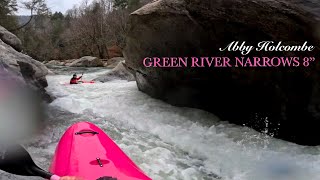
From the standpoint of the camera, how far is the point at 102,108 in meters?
6.57

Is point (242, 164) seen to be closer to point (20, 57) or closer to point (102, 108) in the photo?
point (102, 108)

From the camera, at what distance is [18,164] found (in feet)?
9.43

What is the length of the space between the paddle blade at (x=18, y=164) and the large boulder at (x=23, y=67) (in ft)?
8.16

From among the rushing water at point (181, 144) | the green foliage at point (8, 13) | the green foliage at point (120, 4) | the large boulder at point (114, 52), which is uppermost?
the green foliage at point (120, 4)

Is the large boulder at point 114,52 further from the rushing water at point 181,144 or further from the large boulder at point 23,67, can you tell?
the large boulder at point 23,67

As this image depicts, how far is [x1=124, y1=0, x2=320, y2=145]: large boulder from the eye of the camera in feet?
14.6

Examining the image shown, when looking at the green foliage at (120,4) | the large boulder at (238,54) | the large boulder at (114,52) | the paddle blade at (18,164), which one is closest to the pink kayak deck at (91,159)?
the paddle blade at (18,164)

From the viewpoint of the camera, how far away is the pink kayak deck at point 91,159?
3.05 m

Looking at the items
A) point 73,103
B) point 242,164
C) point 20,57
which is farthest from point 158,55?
point 242,164

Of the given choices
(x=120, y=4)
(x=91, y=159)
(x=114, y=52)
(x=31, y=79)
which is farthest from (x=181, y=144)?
(x=120, y=4)

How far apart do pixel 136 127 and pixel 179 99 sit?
1354mm

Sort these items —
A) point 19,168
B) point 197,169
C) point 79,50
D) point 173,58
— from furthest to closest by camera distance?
point 79,50, point 173,58, point 197,169, point 19,168

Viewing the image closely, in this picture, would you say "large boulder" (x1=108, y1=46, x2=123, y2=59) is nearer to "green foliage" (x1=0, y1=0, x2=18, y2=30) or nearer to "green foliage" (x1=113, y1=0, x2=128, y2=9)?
"green foliage" (x1=0, y1=0, x2=18, y2=30)

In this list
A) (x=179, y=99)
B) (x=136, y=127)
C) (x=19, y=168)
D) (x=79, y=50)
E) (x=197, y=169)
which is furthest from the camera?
(x=79, y=50)
